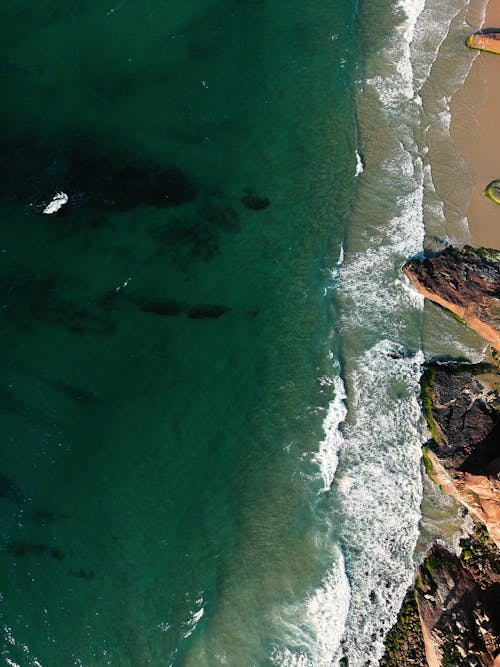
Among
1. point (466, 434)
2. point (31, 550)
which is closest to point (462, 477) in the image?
point (466, 434)

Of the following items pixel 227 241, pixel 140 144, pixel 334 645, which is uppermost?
pixel 140 144

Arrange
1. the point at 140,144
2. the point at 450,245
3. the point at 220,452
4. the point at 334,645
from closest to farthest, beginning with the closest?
the point at 334,645 < the point at 220,452 < the point at 450,245 < the point at 140,144

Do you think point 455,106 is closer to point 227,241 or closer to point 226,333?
point 227,241

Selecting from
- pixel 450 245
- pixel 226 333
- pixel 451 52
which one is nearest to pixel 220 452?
pixel 226 333

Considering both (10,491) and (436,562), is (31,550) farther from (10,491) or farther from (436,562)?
(436,562)

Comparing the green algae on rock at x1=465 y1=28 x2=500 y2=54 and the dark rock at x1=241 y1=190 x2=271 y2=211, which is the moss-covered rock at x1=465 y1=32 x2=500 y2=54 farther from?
the dark rock at x1=241 y1=190 x2=271 y2=211

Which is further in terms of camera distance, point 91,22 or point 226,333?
point 91,22
